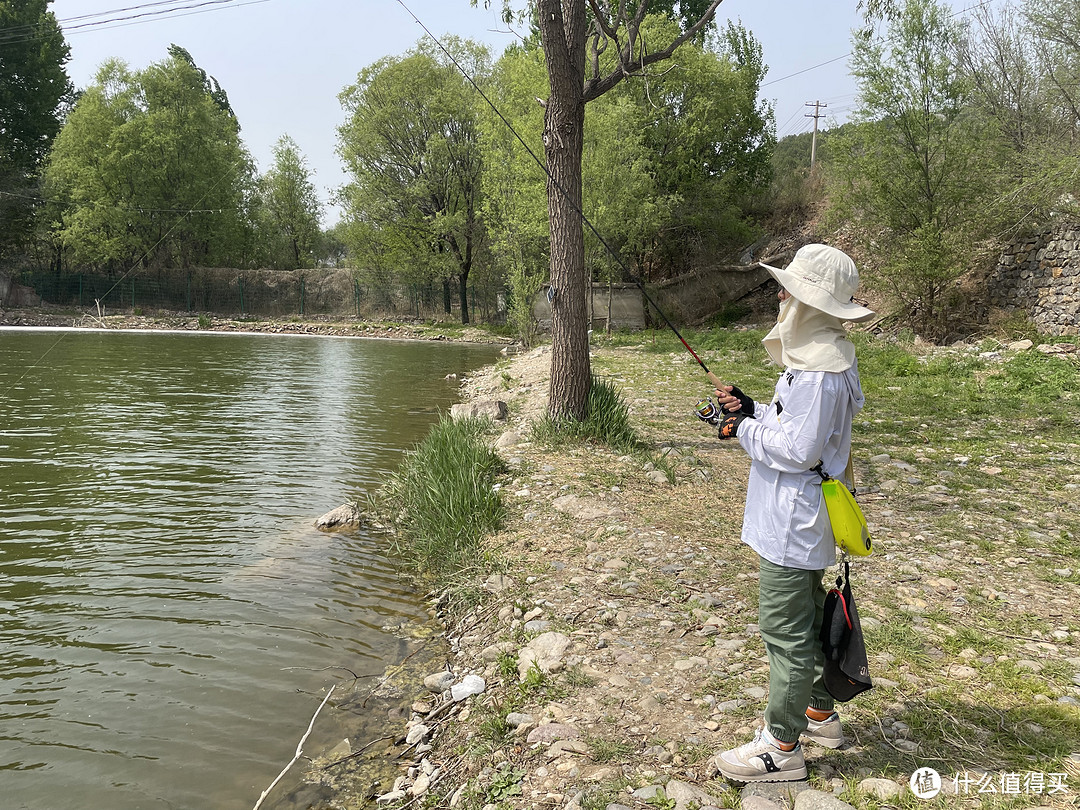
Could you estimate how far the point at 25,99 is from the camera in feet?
154

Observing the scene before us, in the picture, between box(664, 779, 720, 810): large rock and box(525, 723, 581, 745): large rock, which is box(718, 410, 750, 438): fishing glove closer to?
box(664, 779, 720, 810): large rock

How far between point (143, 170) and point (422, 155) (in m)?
18.5

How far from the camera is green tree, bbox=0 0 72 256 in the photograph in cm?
4316

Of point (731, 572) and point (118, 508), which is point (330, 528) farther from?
point (731, 572)

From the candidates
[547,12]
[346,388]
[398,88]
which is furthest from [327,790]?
[398,88]

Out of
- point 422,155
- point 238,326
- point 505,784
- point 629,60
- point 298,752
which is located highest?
point 422,155

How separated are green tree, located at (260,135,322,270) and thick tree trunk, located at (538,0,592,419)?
5230 cm

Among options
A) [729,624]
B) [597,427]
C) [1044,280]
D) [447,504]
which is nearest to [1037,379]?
[1044,280]

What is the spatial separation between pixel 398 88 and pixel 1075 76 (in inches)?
1189

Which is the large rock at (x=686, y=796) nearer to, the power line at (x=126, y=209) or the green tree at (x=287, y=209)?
the power line at (x=126, y=209)

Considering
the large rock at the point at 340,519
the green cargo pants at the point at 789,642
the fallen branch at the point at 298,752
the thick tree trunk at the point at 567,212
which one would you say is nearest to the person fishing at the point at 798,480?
the green cargo pants at the point at 789,642

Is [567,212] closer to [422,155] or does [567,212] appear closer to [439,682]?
[439,682]

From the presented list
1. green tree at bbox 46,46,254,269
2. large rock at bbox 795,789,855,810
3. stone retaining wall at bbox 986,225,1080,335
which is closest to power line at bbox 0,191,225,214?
green tree at bbox 46,46,254,269

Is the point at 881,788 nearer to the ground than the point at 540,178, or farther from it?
nearer to the ground
